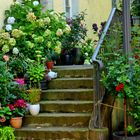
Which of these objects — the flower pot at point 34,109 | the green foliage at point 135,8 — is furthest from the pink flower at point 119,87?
the green foliage at point 135,8

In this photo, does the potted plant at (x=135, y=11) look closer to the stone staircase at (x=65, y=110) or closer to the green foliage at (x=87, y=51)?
the green foliage at (x=87, y=51)

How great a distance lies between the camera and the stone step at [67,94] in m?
Result: 7.42

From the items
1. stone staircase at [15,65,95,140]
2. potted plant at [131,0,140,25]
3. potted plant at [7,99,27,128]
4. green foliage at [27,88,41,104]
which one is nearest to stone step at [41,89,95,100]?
stone staircase at [15,65,95,140]

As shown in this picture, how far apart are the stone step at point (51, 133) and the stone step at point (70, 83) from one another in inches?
49.3

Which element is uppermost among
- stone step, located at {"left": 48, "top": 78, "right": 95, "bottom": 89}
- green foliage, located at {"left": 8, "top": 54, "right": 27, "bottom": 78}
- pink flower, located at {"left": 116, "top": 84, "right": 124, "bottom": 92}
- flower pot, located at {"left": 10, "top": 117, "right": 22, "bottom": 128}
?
green foliage, located at {"left": 8, "top": 54, "right": 27, "bottom": 78}

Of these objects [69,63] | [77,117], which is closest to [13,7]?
[69,63]

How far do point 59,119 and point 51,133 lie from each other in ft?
1.32

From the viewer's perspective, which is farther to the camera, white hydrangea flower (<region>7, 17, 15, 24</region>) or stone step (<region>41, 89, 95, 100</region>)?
white hydrangea flower (<region>7, 17, 15, 24</region>)

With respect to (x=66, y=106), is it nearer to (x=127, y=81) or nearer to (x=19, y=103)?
(x=19, y=103)

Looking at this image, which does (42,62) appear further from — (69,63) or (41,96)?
(69,63)

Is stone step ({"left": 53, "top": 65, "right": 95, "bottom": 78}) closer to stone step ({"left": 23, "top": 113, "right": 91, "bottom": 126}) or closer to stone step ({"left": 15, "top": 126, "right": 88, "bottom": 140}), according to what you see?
stone step ({"left": 23, "top": 113, "right": 91, "bottom": 126})

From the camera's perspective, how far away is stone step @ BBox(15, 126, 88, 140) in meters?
6.50

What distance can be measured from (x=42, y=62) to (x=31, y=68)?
0.60 meters

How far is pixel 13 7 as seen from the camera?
8500mm
